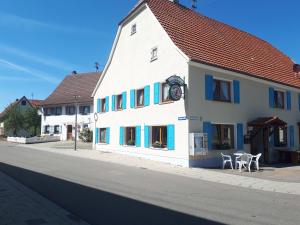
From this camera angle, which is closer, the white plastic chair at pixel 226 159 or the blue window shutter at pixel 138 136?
the white plastic chair at pixel 226 159

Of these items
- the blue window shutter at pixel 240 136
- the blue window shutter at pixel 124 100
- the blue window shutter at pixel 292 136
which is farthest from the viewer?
the blue window shutter at pixel 292 136

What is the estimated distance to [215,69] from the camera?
1827 centimetres

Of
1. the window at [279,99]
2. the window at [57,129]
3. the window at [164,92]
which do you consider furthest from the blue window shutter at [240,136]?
the window at [57,129]

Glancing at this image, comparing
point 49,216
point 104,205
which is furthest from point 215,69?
point 49,216

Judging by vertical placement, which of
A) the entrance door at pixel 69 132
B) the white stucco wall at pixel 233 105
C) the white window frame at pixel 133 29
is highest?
the white window frame at pixel 133 29

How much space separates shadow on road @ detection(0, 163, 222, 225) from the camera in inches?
261

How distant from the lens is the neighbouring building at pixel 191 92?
1756 cm

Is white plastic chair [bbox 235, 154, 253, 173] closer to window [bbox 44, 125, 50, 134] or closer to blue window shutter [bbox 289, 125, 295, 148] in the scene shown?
blue window shutter [bbox 289, 125, 295, 148]

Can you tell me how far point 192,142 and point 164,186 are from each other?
611cm

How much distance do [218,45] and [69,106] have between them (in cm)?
2725

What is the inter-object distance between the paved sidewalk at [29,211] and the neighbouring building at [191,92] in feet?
31.2

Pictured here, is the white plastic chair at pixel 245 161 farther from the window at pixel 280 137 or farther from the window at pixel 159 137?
the window at pixel 280 137

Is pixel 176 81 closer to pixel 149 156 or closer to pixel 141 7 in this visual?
pixel 149 156

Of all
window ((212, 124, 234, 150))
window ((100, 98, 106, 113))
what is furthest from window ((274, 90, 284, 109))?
window ((100, 98, 106, 113))
